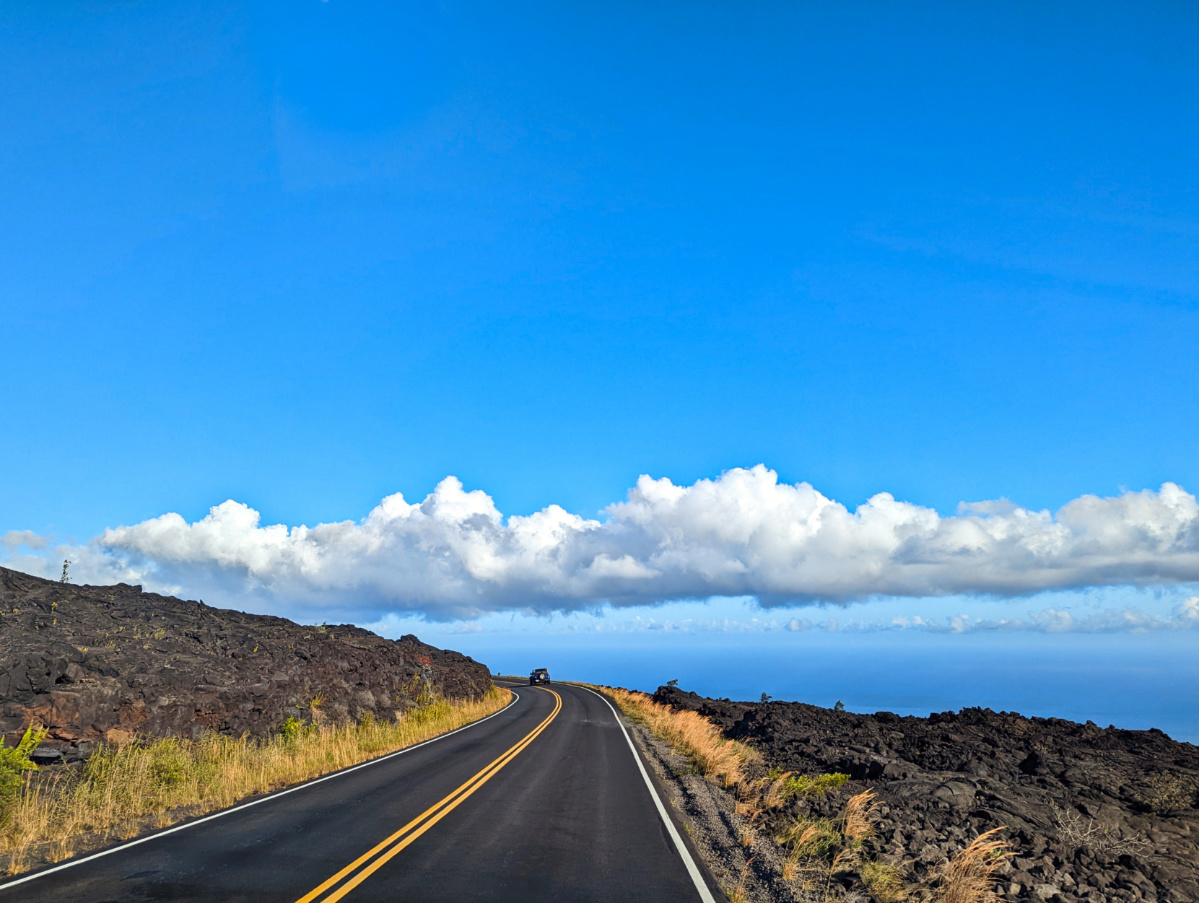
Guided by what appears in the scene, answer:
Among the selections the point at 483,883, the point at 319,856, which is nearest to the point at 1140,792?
the point at 483,883

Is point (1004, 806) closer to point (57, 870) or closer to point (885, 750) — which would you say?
point (885, 750)

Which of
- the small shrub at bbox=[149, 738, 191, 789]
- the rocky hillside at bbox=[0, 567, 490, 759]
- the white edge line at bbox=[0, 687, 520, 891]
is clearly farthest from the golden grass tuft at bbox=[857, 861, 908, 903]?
the rocky hillside at bbox=[0, 567, 490, 759]

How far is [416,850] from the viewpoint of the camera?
9500 mm

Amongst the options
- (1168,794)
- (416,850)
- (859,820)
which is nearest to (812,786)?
(859,820)

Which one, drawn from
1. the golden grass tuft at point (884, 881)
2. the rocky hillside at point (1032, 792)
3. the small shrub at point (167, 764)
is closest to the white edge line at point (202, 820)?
the small shrub at point (167, 764)

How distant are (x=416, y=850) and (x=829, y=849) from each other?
6081mm

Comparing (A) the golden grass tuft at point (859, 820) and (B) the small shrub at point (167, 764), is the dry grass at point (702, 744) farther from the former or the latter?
(B) the small shrub at point (167, 764)

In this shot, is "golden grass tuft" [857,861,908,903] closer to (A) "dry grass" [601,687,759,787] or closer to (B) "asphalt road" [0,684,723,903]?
(B) "asphalt road" [0,684,723,903]

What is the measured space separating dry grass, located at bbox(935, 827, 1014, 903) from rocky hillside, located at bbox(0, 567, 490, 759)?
16326 mm

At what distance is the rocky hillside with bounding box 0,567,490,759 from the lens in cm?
1548

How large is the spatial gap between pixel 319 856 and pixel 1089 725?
90.4 feet

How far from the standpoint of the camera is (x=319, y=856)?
362 inches

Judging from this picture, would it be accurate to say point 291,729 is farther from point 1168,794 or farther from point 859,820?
point 1168,794

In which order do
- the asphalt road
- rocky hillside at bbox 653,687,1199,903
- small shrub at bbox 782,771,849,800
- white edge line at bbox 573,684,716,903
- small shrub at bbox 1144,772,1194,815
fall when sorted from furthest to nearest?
small shrub at bbox 1144,772,1194,815 < small shrub at bbox 782,771,849,800 < rocky hillside at bbox 653,687,1199,903 < white edge line at bbox 573,684,716,903 < the asphalt road
